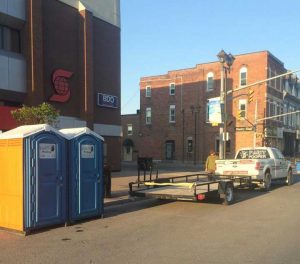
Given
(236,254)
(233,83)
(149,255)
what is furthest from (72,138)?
(233,83)

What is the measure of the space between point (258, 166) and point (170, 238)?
982 cm

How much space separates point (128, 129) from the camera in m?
57.3

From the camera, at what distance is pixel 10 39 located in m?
21.9

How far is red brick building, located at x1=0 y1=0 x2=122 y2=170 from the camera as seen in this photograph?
21.4 metres

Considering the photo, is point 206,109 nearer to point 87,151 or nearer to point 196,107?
point 196,107

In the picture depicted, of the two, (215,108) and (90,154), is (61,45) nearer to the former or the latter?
(215,108)

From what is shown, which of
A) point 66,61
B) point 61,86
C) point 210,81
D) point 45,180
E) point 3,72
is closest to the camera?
point 45,180

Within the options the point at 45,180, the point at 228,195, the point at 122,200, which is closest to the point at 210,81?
the point at 228,195

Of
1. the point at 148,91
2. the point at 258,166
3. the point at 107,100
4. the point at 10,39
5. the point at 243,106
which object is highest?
the point at 148,91

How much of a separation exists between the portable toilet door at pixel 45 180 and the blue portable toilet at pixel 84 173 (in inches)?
9.7

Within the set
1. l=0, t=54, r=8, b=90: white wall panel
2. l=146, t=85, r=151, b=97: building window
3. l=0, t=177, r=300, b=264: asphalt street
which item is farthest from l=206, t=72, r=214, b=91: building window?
l=0, t=177, r=300, b=264: asphalt street

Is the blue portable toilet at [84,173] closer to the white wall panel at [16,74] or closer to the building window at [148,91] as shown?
the white wall panel at [16,74]

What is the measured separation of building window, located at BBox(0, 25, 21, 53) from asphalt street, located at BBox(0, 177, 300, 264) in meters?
12.9

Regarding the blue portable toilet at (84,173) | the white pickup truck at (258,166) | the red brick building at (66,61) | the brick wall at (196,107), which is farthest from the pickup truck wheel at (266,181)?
the brick wall at (196,107)
